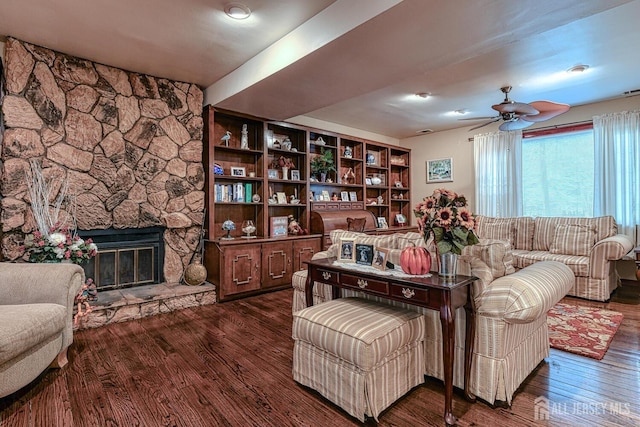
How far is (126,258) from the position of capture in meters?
3.73

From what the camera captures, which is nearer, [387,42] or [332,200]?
[387,42]

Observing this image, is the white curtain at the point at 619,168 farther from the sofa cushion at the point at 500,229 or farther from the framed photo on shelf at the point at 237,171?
the framed photo on shelf at the point at 237,171

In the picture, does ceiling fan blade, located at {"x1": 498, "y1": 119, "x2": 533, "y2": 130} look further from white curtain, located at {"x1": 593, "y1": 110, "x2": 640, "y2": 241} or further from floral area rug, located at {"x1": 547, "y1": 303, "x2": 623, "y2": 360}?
floral area rug, located at {"x1": 547, "y1": 303, "x2": 623, "y2": 360}

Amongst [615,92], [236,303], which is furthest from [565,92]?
[236,303]

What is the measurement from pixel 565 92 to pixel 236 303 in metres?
5.02

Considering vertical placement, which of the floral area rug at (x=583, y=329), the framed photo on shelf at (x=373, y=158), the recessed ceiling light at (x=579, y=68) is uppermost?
the recessed ceiling light at (x=579, y=68)

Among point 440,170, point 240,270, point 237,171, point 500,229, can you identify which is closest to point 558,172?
point 500,229

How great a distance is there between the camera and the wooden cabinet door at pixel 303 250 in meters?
4.61

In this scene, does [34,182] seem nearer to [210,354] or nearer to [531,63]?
[210,354]

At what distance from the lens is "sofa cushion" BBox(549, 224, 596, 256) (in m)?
4.17

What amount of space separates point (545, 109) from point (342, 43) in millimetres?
2647

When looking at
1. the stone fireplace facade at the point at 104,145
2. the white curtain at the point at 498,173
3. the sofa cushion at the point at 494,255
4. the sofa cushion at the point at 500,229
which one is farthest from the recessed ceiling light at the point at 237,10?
the white curtain at the point at 498,173

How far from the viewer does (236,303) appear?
3887 mm

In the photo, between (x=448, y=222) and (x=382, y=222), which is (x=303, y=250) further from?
(x=448, y=222)
